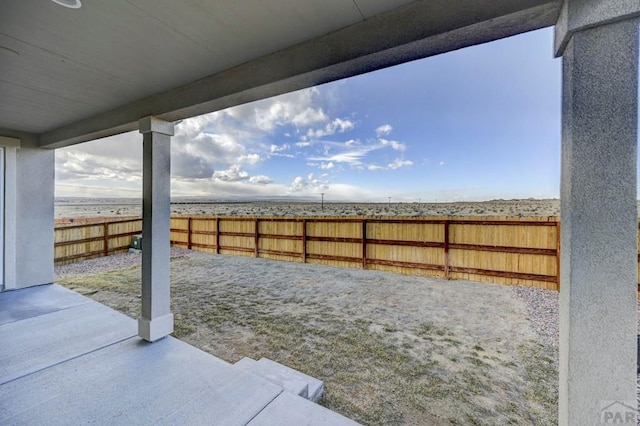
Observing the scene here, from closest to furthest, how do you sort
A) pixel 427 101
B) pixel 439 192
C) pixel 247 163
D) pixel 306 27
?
pixel 306 27
pixel 427 101
pixel 439 192
pixel 247 163

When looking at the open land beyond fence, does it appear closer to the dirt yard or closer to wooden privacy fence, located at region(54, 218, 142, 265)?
wooden privacy fence, located at region(54, 218, 142, 265)

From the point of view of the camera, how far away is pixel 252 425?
5.41ft

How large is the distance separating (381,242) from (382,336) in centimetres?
393

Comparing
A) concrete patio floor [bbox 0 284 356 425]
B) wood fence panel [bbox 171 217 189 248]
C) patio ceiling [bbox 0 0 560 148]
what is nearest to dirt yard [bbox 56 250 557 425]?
concrete patio floor [bbox 0 284 356 425]

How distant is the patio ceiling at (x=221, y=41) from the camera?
1.38 metres

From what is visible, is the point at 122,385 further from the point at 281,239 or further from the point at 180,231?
the point at 180,231

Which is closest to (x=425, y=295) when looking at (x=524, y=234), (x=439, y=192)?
(x=524, y=234)

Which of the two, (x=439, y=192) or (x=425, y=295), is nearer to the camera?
(x=425, y=295)

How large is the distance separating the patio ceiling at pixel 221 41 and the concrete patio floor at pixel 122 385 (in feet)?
7.26

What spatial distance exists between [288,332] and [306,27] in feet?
11.2

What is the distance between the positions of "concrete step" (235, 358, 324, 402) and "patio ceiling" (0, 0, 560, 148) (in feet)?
7.72

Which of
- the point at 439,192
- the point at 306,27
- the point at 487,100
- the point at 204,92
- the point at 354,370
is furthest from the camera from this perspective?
the point at 439,192

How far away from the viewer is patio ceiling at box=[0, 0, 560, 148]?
4.53 ft

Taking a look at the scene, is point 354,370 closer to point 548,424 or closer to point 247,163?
point 548,424
